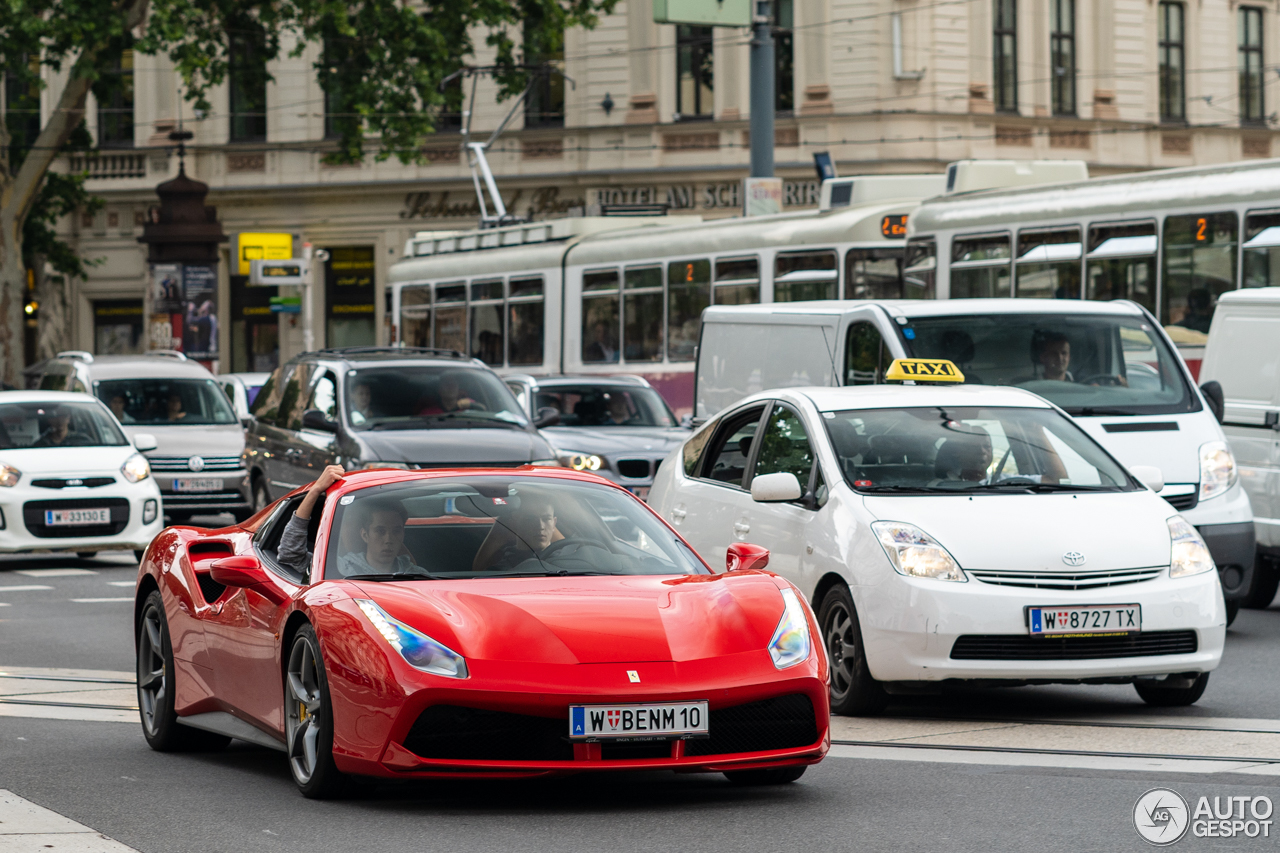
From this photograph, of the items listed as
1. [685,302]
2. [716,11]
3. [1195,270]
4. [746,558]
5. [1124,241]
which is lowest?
[746,558]

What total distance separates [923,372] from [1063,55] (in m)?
36.1

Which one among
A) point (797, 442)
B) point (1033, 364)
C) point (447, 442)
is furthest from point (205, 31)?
point (797, 442)

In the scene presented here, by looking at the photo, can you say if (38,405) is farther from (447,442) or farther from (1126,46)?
(1126,46)

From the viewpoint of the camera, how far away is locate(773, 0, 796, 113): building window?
145ft

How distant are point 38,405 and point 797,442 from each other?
1047 cm

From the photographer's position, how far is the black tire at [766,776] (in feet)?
23.6

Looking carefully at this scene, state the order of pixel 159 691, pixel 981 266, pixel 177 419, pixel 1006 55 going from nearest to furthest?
pixel 159 691 → pixel 981 266 → pixel 177 419 → pixel 1006 55

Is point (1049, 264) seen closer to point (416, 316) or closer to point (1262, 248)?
point (1262, 248)

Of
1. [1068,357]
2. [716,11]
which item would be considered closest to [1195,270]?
[1068,357]

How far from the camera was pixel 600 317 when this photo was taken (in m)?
27.8

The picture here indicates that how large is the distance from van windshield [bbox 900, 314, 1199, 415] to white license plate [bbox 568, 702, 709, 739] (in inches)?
268

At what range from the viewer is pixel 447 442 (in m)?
16.7

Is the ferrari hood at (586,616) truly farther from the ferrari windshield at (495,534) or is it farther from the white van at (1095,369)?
the white van at (1095,369)

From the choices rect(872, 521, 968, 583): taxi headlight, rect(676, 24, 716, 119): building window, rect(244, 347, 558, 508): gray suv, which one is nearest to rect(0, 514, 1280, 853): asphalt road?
rect(872, 521, 968, 583): taxi headlight
